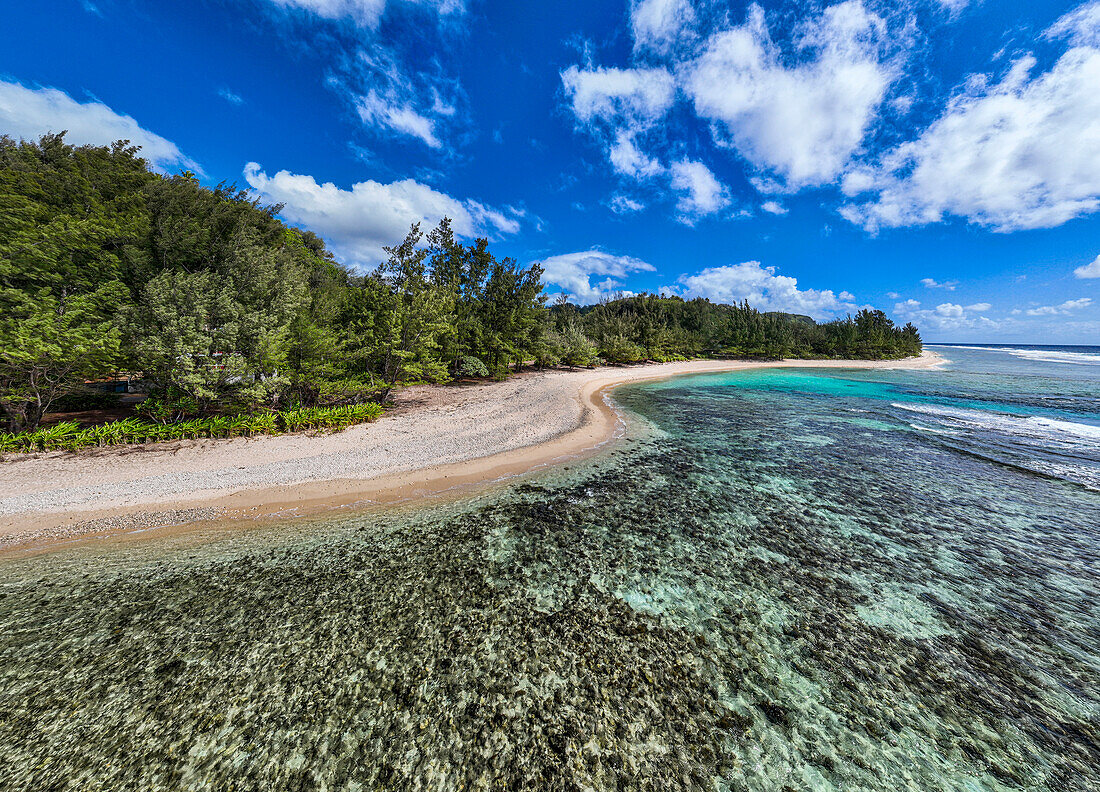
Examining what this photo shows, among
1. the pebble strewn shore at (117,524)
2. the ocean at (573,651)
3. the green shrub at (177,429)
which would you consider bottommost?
the ocean at (573,651)

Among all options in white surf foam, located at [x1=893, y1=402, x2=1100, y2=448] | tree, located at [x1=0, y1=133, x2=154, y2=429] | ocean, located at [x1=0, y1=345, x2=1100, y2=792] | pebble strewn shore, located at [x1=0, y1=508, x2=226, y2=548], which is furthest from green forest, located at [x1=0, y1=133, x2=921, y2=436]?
white surf foam, located at [x1=893, y1=402, x2=1100, y2=448]

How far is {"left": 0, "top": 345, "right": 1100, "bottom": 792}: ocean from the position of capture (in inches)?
133

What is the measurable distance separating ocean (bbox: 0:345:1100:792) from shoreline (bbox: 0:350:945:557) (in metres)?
0.96

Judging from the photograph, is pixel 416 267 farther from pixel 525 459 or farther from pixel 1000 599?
pixel 1000 599

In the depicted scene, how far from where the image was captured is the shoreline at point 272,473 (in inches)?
289

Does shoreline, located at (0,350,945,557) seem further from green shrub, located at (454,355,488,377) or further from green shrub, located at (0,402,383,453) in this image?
green shrub, located at (454,355,488,377)

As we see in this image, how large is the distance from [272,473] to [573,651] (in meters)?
9.63

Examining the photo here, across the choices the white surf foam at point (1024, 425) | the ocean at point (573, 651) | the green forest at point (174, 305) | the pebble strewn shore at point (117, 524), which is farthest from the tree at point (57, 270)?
the white surf foam at point (1024, 425)

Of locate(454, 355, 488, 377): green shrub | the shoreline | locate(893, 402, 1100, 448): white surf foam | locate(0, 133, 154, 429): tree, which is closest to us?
the shoreline

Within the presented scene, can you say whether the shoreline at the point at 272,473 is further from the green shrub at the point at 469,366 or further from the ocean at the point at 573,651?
the green shrub at the point at 469,366

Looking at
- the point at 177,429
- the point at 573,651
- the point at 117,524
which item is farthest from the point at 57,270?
the point at 573,651

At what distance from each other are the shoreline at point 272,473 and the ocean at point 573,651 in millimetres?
960

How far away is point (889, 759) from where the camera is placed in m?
3.51

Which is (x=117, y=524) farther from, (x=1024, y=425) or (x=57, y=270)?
(x=1024, y=425)
